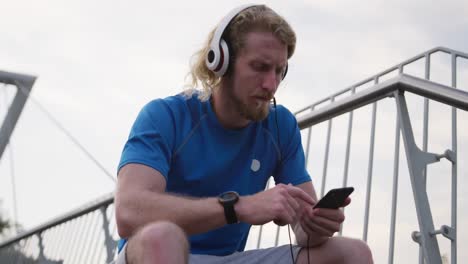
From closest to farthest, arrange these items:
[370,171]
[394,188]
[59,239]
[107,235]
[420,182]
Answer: [420,182]
[394,188]
[370,171]
[107,235]
[59,239]

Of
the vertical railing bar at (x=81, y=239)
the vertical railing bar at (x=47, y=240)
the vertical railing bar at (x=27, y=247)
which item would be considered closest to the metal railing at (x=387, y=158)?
the vertical railing bar at (x=81, y=239)

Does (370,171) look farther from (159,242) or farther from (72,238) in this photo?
(72,238)

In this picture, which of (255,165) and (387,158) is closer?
(255,165)

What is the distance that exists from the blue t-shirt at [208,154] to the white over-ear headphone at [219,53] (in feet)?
0.43

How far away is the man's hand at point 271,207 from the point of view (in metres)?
2.08

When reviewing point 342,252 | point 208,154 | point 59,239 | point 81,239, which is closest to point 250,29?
point 208,154

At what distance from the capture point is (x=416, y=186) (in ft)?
9.28

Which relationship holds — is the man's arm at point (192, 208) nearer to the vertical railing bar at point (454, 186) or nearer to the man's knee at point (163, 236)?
the man's knee at point (163, 236)

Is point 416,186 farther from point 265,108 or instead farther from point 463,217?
point 265,108

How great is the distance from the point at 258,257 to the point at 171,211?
46cm

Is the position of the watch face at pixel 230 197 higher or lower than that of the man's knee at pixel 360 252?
higher

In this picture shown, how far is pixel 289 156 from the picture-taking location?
2.73m

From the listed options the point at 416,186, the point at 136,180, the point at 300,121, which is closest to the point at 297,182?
the point at 416,186

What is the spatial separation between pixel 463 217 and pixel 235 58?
103 centimetres
